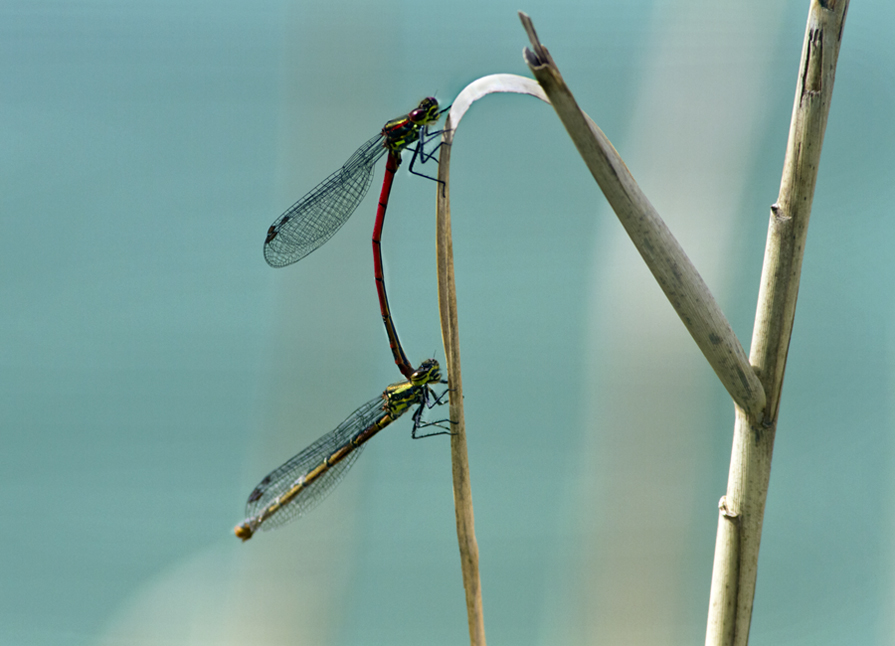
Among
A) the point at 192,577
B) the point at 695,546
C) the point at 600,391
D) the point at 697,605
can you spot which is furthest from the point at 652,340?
the point at 192,577

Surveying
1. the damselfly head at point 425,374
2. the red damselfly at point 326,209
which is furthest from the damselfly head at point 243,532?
the red damselfly at point 326,209

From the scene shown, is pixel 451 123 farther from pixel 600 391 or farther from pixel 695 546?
pixel 695 546

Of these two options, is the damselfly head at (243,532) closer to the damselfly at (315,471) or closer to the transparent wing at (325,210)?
the damselfly at (315,471)

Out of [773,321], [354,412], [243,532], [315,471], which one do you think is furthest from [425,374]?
[773,321]

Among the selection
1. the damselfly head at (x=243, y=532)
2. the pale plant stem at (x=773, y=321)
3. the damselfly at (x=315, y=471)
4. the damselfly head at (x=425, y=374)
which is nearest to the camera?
the pale plant stem at (x=773, y=321)

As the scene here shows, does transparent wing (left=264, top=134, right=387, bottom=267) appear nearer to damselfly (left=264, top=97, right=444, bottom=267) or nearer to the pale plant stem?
damselfly (left=264, top=97, right=444, bottom=267)

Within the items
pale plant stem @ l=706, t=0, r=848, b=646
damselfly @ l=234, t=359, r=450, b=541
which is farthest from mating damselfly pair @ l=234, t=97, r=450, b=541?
pale plant stem @ l=706, t=0, r=848, b=646

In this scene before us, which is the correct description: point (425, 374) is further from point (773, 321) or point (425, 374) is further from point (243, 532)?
point (773, 321)
